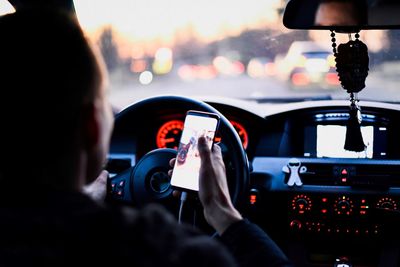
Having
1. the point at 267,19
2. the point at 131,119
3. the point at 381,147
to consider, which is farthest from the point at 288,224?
the point at 267,19

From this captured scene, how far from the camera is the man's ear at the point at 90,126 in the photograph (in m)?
1.48

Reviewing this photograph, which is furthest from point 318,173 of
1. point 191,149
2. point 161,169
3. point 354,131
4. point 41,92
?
point 41,92

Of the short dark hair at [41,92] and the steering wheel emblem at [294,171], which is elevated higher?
the short dark hair at [41,92]

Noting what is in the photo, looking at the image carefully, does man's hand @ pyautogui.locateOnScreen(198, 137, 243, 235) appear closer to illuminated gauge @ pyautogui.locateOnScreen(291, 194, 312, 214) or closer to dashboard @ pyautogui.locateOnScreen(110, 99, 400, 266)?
dashboard @ pyautogui.locateOnScreen(110, 99, 400, 266)

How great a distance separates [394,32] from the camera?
446cm

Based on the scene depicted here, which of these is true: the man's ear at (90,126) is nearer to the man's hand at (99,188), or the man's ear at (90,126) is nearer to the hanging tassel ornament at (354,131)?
the man's hand at (99,188)

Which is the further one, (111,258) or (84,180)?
→ (84,180)

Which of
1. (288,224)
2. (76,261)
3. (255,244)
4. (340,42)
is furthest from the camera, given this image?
(288,224)

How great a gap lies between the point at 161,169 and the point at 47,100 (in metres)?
1.96

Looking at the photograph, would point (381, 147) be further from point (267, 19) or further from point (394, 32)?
point (267, 19)

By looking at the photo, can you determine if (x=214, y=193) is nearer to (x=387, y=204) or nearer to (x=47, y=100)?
(x=47, y=100)

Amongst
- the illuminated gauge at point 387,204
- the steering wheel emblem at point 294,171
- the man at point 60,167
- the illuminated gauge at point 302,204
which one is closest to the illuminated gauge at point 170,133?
the steering wheel emblem at point 294,171

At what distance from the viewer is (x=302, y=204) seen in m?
4.33

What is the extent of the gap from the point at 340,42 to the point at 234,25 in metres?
3.29
